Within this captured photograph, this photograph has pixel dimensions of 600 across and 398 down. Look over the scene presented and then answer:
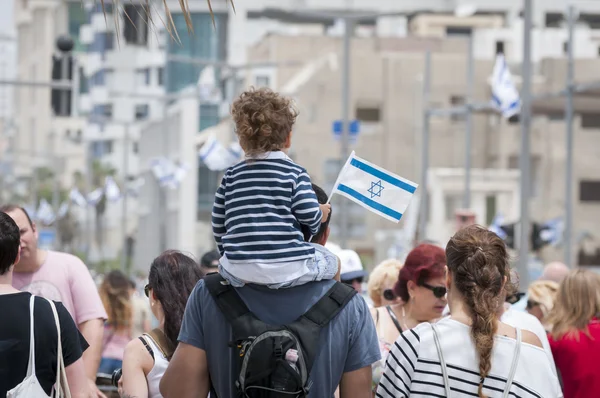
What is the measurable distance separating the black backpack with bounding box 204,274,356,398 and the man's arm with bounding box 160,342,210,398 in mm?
236

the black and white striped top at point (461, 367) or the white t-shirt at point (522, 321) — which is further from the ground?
the black and white striped top at point (461, 367)

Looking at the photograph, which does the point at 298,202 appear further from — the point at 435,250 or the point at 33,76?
the point at 33,76

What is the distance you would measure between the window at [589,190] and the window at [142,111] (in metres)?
38.2

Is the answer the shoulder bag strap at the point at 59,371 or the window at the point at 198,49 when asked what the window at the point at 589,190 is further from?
the shoulder bag strap at the point at 59,371

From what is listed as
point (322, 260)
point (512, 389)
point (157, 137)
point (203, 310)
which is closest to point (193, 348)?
point (203, 310)

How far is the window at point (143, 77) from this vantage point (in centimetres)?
10825

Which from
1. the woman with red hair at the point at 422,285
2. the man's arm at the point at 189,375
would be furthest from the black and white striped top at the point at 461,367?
the woman with red hair at the point at 422,285

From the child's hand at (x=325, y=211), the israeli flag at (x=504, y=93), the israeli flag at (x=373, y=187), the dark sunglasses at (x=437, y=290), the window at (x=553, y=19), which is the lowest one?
the dark sunglasses at (x=437, y=290)

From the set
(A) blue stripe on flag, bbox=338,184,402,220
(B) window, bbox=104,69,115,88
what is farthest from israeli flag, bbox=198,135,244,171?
(B) window, bbox=104,69,115,88

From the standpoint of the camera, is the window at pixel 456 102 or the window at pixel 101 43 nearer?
the window at pixel 456 102

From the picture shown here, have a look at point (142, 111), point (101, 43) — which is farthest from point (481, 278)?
point (142, 111)

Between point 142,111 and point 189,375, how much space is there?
353 ft

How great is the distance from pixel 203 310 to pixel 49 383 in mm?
897

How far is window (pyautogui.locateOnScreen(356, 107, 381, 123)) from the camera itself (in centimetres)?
8812
